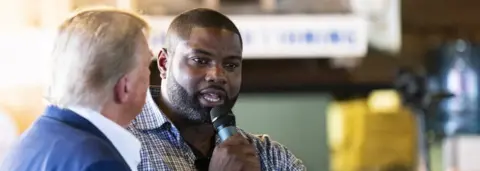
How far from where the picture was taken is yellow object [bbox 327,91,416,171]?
12.7 feet

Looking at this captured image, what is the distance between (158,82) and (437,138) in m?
2.47

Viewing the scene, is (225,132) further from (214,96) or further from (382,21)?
(382,21)

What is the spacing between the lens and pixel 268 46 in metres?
3.65

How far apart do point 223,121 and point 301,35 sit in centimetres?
224

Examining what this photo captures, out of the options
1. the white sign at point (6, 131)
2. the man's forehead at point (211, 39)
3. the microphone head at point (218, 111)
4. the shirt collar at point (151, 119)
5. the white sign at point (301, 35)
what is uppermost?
the man's forehead at point (211, 39)

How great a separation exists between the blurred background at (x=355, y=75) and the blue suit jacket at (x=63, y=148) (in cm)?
223

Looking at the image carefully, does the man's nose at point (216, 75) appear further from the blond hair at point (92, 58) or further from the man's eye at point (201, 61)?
the blond hair at point (92, 58)

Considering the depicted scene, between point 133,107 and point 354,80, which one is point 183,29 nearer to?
point 133,107

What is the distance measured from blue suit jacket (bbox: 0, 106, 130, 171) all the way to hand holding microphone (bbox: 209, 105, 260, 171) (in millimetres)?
241

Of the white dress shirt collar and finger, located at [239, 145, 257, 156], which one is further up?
the white dress shirt collar

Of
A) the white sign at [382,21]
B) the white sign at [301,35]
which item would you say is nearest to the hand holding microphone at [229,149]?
the white sign at [301,35]

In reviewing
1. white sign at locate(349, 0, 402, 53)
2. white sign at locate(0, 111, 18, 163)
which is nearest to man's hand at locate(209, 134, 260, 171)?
white sign at locate(0, 111, 18, 163)

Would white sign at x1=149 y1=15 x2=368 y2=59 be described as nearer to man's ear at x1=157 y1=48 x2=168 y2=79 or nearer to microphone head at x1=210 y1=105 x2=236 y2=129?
man's ear at x1=157 y1=48 x2=168 y2=79

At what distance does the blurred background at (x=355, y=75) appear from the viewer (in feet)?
11.8
